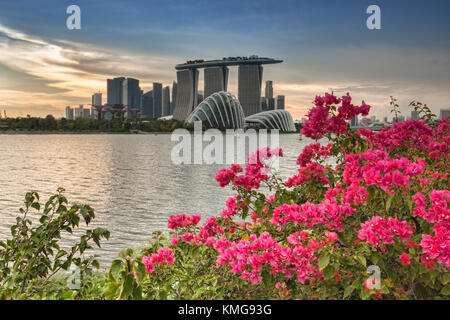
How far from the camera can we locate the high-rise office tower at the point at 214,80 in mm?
142250

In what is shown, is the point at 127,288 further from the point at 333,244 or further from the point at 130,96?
the point at 130,96

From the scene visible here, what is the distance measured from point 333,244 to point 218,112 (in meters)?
93.7

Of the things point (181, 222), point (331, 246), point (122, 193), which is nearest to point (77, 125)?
point (122, 193)

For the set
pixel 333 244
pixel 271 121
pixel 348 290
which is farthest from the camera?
pixel 271 121

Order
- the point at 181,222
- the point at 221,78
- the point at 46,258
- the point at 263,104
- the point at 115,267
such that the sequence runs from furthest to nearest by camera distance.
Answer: the point at 221,78 → the point at 263,104 → the point at 181,222 → the point at 46,258 → the point at 115,267

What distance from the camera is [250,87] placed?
461 ft

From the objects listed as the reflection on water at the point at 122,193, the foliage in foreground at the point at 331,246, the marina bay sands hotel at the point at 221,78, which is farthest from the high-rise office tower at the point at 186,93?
the foliage in foreground at the point at 331,246

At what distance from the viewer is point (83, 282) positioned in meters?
3.28

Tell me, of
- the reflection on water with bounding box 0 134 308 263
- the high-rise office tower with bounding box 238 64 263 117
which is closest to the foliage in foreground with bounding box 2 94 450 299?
the reflection on water with bounding box 0 134 308 263

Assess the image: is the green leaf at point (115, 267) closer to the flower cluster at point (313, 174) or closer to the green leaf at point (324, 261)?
the green leaf at point (324, 261)

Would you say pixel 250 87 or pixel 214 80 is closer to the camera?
pixel 250 87
